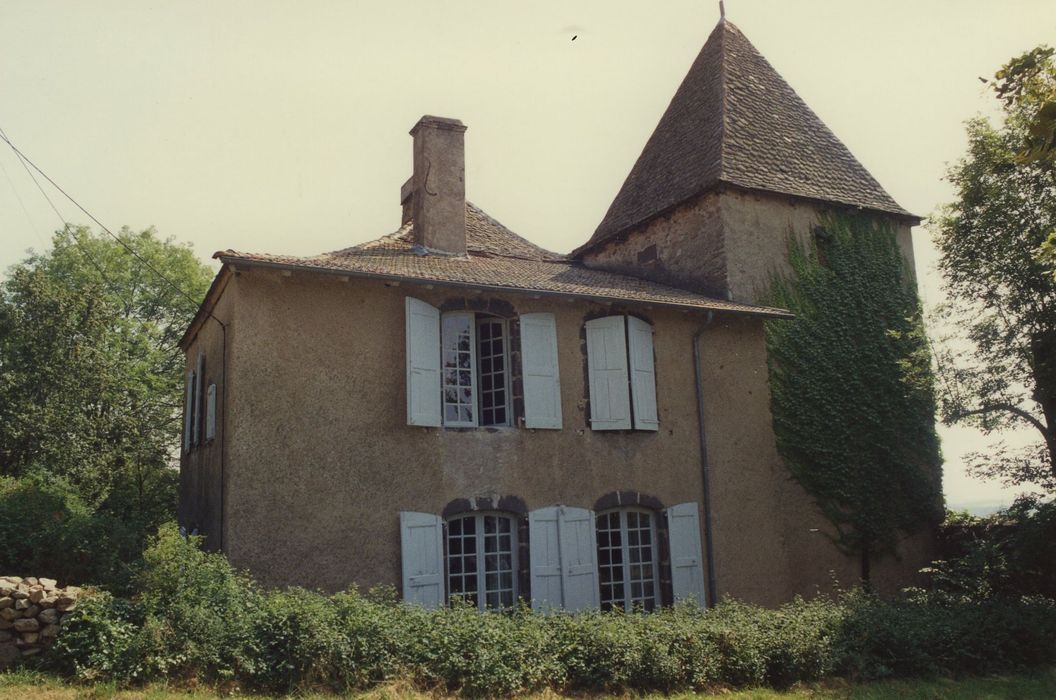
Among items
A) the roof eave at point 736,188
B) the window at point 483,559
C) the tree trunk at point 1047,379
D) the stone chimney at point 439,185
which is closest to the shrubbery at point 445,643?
the window at point 483,559

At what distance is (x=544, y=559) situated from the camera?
34.7 ft

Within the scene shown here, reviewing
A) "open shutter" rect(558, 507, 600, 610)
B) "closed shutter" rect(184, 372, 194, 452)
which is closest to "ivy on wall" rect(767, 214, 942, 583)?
"open shutter" rect(558, 507, 600, 610)

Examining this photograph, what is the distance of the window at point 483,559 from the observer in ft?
34.1

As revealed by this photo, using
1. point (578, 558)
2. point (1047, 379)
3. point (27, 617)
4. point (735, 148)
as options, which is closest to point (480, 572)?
point (578, 558)

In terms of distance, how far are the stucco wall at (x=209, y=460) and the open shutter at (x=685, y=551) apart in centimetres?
586

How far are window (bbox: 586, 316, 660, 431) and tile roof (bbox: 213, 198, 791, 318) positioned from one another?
1.87 ft

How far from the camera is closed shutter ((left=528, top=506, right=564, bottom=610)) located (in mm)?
A: 10477

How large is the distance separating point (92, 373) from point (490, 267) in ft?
41.1

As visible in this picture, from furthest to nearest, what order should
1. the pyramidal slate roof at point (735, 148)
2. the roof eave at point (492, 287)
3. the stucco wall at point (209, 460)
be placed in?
1. the pyramidal slate roof at point (735, 148)
2. the stucco wall at point (209, 460)
3. the roof eave at point (492, 287)

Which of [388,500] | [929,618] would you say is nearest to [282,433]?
[388,500]

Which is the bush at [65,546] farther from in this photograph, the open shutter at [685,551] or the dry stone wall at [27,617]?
the open shutter at [685,551]

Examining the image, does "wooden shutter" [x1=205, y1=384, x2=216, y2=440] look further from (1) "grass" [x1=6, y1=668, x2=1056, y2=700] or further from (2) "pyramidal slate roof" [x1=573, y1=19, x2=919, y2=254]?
(2) "pyramidal slate roof" [x1=573, y1=19, x2=919, y2=254]

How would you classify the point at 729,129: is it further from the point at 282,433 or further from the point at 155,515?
the point at 155,515

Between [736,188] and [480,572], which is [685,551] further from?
[736,188]
